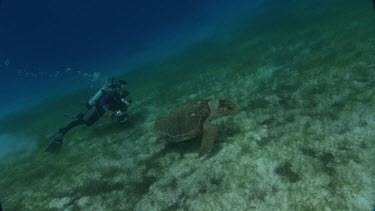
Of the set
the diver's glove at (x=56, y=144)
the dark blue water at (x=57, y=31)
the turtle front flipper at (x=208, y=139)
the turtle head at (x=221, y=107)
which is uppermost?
the dark blue water at (x=57, y=31)

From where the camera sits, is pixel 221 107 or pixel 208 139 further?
pixel 221 107

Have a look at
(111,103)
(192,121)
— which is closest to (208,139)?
(192,121)

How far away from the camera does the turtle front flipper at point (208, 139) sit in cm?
718

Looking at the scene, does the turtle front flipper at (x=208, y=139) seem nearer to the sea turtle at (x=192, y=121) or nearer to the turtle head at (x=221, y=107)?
the sea turtle at (x=192, y=121)

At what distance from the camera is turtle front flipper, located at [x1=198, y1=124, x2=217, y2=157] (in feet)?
23.6

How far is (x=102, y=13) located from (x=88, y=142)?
107m

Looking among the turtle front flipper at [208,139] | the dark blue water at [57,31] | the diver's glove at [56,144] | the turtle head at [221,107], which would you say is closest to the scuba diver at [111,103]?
the diver's glove at [56,144]

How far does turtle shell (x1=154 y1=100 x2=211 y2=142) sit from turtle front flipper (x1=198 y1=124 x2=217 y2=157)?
1.14 ft

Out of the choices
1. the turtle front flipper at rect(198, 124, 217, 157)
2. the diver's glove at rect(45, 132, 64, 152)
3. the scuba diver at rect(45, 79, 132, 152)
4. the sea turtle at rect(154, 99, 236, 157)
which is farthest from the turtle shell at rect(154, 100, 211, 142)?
the diver's glove at rect(45, 132, 64, 152)

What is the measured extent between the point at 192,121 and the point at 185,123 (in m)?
0.23

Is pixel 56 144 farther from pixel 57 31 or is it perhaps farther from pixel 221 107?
pixel 57 31

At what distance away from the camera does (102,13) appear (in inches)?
→ 4269

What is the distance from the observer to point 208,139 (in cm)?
746

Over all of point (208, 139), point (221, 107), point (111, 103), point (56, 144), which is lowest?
point (208, 139)
